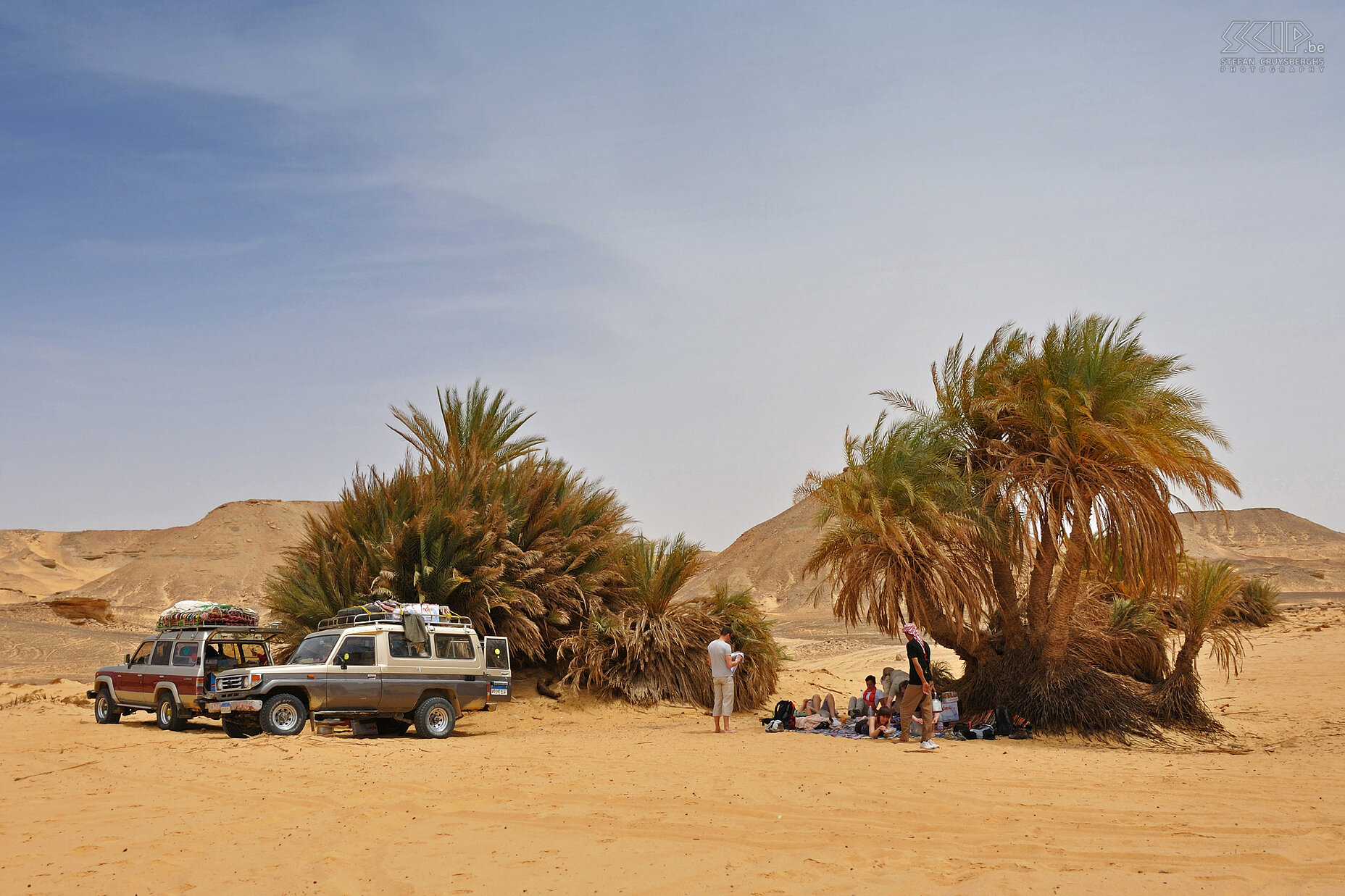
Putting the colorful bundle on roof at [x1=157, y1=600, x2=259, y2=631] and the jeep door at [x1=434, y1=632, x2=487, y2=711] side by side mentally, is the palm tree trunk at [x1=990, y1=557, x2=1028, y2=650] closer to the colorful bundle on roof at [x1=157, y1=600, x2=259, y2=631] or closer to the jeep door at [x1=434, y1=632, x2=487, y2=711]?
the jeep door at [x1=434, y1=632, x2=487, y2=711]

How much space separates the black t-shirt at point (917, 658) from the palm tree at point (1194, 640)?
169 inches

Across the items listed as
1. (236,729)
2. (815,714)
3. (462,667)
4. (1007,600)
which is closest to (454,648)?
(462,667)

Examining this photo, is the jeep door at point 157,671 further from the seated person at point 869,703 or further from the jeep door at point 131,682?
the seated person at point 869,703

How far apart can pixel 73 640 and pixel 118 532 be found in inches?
3783

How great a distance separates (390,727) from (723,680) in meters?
5.51

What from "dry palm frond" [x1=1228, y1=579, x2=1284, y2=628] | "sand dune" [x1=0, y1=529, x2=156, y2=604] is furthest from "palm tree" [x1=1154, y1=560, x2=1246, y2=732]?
"sand dune" [x1=0, y1=529, x2=156, y2=604]

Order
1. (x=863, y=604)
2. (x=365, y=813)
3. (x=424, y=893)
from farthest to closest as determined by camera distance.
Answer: (x=863, y=604) → (x=365, y=813) → (x=424, y=893)

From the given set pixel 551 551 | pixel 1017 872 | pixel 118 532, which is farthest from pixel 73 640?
pixel 118 532

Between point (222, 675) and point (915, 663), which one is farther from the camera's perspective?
point (222, 675)

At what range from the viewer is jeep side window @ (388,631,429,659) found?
14789mm

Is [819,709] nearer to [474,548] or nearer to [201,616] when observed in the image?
[474,548]

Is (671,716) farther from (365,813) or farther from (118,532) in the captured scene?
(118,532)

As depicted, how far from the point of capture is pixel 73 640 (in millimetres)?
33594

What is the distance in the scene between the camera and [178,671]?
15477mm
